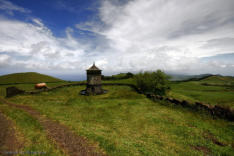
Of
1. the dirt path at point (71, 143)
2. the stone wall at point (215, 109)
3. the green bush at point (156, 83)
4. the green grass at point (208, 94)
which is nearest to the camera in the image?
the dirt path at point (71, 143)

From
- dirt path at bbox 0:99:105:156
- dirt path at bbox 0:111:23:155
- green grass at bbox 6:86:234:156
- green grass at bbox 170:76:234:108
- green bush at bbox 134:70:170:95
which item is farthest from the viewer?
green bush at bbox 134:70:170:95

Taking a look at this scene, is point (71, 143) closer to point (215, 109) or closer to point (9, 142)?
point (9, 142)

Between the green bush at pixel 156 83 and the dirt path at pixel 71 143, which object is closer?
the dirt path at pixel 71 143

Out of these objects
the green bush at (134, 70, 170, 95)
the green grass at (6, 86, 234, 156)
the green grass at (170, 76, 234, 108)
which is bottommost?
the green grass at (170, 76, 234, 108)

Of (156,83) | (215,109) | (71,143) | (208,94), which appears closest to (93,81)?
(156,83)

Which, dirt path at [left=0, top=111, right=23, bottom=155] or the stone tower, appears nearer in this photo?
dirt path at [left=0, top=111, right=23, bottom=155]

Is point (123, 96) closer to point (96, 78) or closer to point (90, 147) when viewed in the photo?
point (96, 78)

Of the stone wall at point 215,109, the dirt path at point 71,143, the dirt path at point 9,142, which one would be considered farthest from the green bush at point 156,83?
the dirt path at point 9,142

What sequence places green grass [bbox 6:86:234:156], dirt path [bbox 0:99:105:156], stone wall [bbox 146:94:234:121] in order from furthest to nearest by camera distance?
stone wall [bbox 146:94:234:121], green grass [bbox 6:86:234:156], dirt path [bbox 0:99:105:156]

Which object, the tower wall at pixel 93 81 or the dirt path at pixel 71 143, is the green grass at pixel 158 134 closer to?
the dirt path at pixel 71 143

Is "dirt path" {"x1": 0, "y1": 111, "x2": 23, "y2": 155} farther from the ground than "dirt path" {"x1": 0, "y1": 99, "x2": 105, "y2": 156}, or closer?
farther from the ground

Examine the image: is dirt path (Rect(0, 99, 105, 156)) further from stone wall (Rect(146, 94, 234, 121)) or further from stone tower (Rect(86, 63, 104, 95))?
stone tower (Rect(86, 63, 104, 95))

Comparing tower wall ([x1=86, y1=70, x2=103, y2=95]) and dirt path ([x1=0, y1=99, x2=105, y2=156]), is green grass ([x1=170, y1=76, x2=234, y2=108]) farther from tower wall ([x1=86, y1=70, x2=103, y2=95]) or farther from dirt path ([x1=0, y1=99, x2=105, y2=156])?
tower wall ([x1=86, y1=70, x2=103, y2=95])

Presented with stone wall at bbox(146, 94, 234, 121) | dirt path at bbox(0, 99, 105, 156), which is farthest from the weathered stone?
stone wall at bbox(146, 94, 234, 121)
